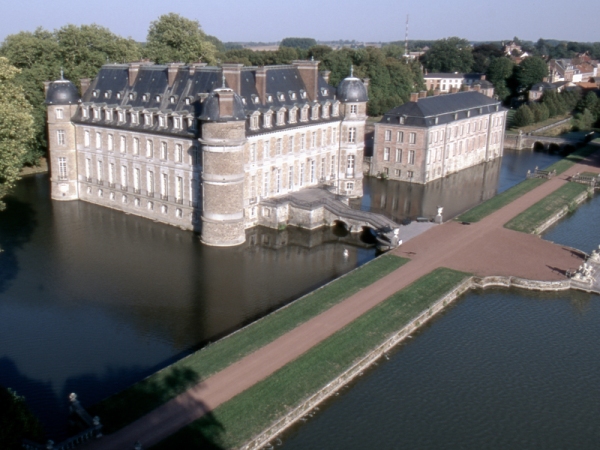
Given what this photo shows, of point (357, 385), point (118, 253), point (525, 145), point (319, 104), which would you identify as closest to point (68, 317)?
point (118, 253)

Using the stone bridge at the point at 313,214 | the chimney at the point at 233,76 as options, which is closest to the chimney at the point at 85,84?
the chimney at the point at 233,76

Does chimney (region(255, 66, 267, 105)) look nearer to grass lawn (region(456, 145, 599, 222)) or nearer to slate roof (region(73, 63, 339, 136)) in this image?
slate roof (region(73, 63, 339, 136))

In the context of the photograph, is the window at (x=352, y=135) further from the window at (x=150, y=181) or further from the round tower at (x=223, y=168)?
the window at (x=150, y=181)

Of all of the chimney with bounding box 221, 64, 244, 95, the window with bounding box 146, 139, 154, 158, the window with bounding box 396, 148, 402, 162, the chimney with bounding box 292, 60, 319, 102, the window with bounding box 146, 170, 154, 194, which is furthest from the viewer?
the window with bounding box 396, 148, 402, 162

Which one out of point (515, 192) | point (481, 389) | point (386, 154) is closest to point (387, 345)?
point (481, 389)

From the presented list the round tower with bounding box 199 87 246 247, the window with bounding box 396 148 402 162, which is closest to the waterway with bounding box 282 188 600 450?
the round tower with bounding box 199 87 246 247

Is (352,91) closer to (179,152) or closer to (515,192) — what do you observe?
(179,152)

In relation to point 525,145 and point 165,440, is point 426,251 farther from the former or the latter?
point 525,145
